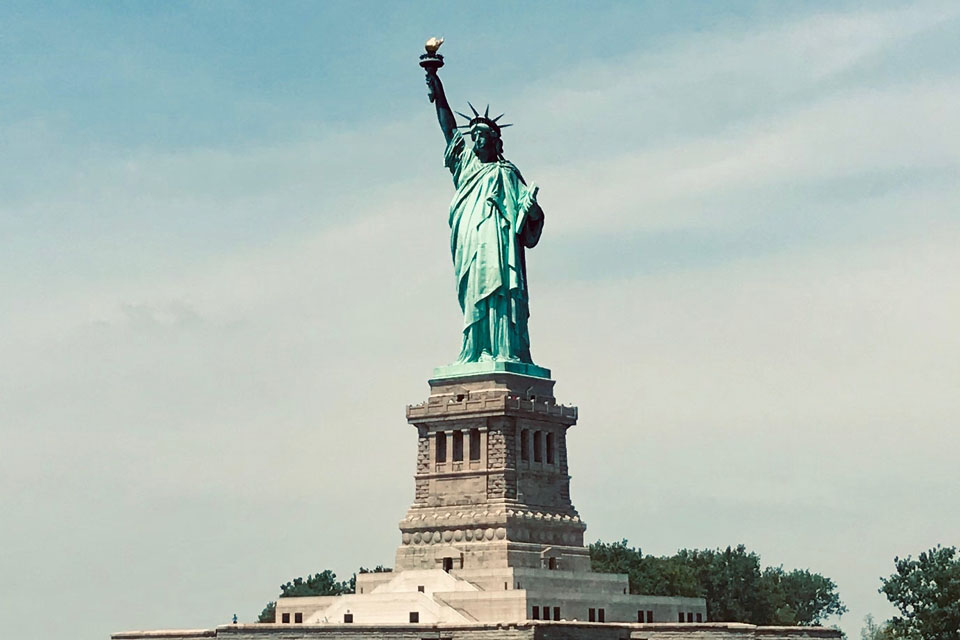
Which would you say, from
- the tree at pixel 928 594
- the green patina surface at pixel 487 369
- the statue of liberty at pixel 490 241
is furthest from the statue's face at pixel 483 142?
the tree at pixel 928 594

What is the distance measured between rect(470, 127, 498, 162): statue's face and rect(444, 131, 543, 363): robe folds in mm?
335

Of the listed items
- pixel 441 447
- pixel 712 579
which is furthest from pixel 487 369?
pixel 712 579

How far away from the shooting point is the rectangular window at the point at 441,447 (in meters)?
78.3

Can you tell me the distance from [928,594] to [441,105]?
92.3ft

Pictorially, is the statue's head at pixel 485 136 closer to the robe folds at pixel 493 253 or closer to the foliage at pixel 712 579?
the robe folds at pixel 493 253

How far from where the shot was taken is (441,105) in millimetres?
81625

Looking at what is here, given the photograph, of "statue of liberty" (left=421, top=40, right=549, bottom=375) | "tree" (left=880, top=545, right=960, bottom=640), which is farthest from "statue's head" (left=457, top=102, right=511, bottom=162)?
"tree" (left=880, top=545, right=960, bottom=640)

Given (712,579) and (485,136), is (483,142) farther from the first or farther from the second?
(712,579)

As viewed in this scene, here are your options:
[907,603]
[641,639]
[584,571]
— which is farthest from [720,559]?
[641,639]

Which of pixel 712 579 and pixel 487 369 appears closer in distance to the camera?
pixel 487 369

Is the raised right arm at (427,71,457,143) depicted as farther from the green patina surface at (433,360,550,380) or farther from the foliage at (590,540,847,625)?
the foliage at (590,540,847,625)

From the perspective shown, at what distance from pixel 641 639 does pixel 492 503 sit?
866cm

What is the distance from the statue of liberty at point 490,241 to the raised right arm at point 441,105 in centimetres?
45

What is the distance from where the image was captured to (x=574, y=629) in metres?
67.9
